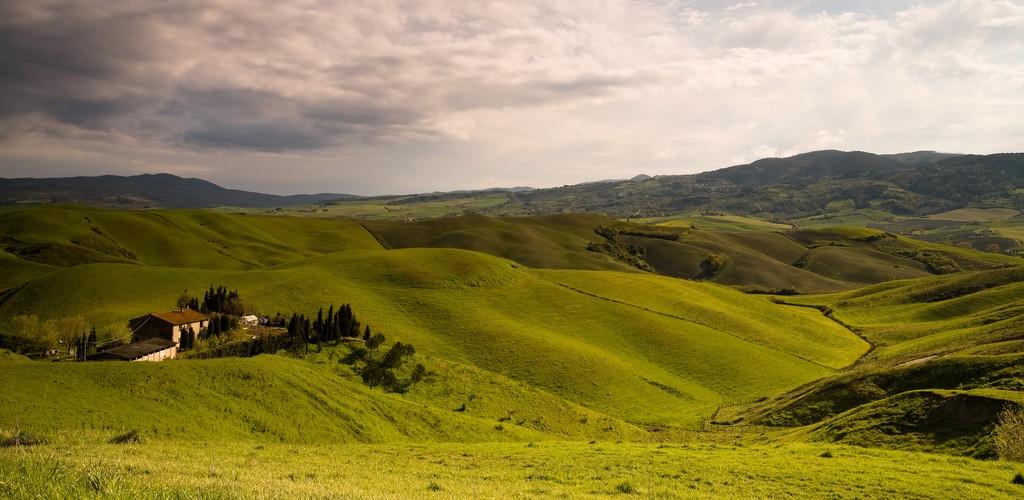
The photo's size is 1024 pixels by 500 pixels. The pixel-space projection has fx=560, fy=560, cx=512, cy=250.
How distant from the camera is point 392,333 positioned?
81.6 m

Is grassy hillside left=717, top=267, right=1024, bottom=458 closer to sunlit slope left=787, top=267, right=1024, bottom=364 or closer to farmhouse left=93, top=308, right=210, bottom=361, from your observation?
sunlit slope left=787, top=267, right=1024, bottom=364

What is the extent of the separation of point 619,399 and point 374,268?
213ft

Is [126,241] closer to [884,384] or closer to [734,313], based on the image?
[734,313]

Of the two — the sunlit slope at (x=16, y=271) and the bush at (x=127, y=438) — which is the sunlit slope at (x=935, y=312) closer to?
the bush at (x=127, y=438)

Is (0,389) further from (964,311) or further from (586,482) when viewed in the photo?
(964,311)

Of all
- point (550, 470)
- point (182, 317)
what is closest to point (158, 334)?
point (182, 317)

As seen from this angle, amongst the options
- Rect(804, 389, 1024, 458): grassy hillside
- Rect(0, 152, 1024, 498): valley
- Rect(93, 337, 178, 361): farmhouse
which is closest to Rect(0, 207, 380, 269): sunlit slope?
Rect(0, 152, 1024, 498): valley

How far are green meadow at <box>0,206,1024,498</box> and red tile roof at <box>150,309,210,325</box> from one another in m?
6.60

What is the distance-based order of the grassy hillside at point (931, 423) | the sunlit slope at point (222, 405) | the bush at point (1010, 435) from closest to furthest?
1. the bush at point (1010, 435)
2. the grassy hillside at point (931, 423)
3. the sunlit slope at point (222, 405)

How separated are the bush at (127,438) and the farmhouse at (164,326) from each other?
122 feet

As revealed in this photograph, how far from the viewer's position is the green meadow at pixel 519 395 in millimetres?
25359

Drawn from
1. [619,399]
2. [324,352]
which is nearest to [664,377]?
[619,399]

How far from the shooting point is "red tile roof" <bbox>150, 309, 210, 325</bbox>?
217ft

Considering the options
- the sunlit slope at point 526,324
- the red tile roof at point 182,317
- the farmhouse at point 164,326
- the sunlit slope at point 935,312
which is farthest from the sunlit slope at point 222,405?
the sunlit slope at point 935,312
